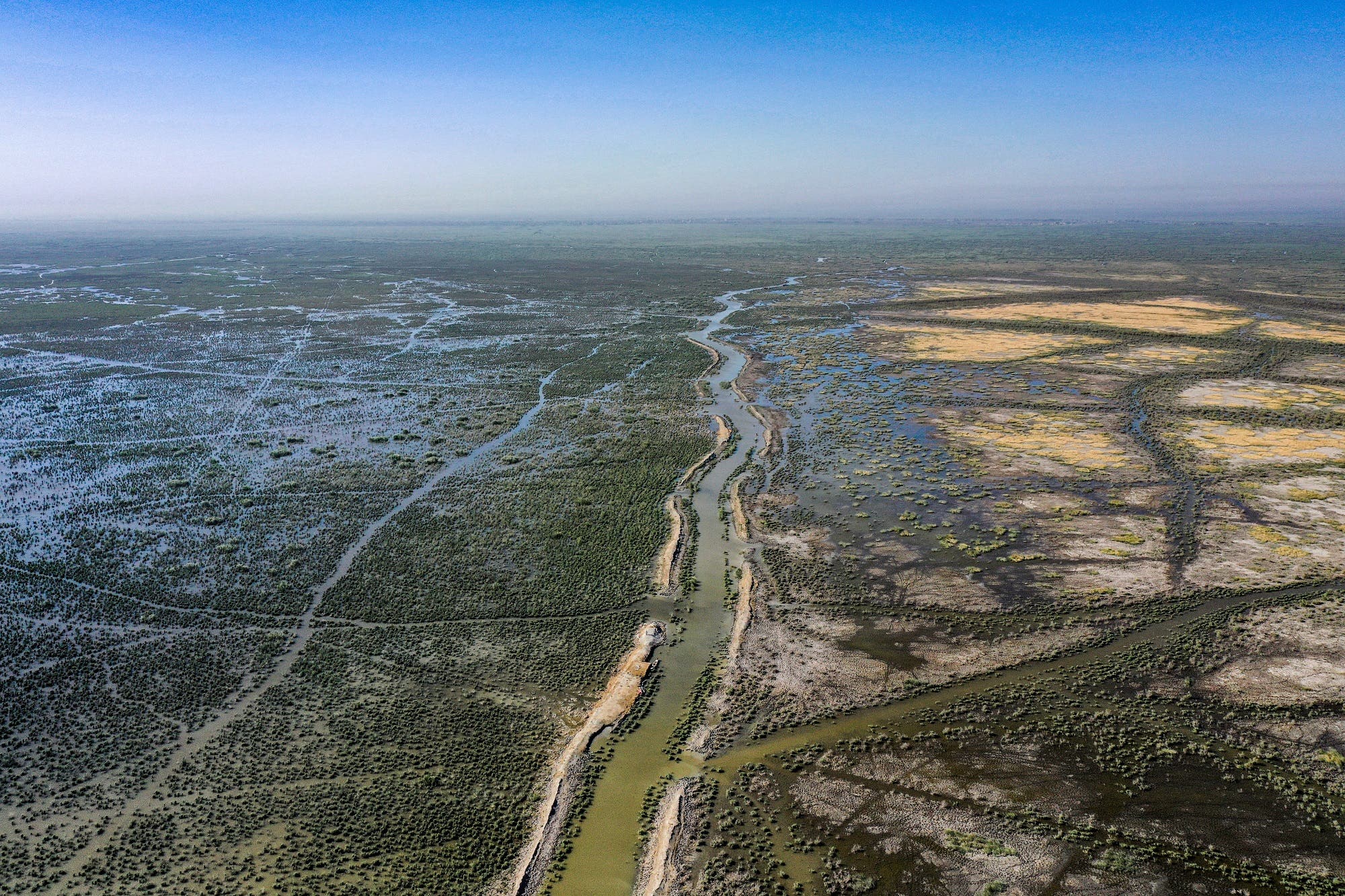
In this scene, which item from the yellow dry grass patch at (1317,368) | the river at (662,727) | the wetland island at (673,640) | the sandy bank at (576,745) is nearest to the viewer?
the sandy bank at (576,745)

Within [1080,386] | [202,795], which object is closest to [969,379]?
[1080,386]

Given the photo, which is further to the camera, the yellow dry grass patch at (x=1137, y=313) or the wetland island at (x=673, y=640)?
the yellow dry grass patch at (x=1137, y=313)

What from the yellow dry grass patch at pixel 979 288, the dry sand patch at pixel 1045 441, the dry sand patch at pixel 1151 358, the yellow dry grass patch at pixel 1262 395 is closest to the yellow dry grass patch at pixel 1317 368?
the yellow dry grass patch at pixel 1262 395

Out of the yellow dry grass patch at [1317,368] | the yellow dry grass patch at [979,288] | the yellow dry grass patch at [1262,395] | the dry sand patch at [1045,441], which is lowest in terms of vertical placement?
the dry sand patch at [1045,441]

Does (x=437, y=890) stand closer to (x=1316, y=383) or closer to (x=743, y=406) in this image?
(x=743, y=406)

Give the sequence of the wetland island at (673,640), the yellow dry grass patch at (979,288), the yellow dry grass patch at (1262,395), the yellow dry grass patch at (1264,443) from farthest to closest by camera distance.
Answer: the yellow dry grass patch at (979,288), the yellow dry grass patch at (1262,395), the yellow dry grass patch at (1264,443), the wetland island at (673,640)

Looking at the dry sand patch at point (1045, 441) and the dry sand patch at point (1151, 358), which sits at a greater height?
the dry sand patch at point (1151, 358)

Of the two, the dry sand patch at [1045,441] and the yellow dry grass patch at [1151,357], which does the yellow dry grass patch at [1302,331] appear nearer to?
the yellow dry grass patch at [1151,357]
